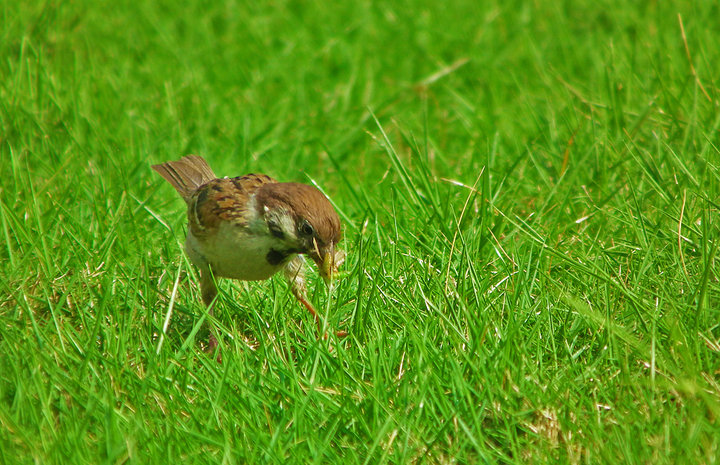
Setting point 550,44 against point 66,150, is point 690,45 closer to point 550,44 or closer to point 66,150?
point 550,44

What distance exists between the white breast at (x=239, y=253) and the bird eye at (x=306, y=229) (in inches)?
7.0

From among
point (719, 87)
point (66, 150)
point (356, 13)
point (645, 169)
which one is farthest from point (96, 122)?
point (719, 87)

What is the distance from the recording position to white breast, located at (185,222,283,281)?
3.94 meters

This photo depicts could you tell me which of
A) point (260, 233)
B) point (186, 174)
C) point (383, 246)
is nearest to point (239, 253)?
point (260, 233)

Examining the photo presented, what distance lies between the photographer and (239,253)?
3951mm

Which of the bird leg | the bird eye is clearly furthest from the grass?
the bird eye

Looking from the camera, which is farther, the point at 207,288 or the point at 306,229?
the point at 207,288

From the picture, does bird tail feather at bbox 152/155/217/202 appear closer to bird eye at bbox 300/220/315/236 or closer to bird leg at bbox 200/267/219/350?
bird leg at bbox 200/267/219/350

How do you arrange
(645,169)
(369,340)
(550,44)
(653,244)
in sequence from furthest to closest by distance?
(550,44) < (645,169) < (653,244) < (369,340)

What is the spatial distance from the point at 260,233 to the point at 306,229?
0.28 m

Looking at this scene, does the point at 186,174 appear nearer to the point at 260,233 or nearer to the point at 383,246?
the point at 260,233

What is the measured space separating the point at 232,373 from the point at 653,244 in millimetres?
1985

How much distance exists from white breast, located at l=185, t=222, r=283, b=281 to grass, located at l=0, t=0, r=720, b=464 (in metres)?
0.17

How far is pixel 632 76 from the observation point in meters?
5.87
